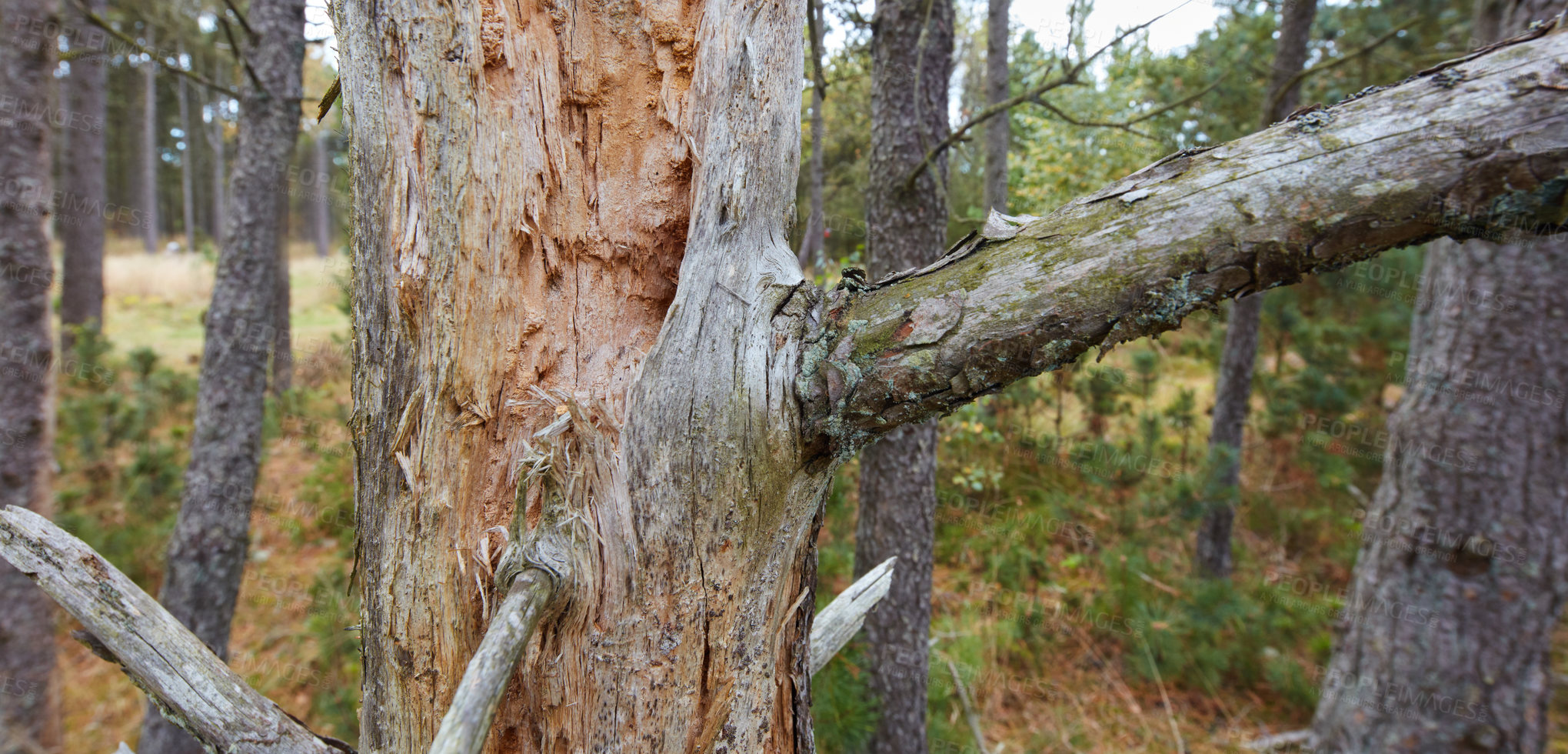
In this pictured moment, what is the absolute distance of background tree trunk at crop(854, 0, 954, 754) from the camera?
364cm

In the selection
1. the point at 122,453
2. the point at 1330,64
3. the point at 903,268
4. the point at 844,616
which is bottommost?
the point at 122,453

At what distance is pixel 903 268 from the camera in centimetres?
376

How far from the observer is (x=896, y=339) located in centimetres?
117

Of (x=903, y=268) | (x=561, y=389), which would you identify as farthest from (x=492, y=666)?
(x=903, y=268)

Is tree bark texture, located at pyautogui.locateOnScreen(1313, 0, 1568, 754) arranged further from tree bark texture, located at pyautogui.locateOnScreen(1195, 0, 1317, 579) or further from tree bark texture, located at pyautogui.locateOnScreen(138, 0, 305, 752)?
tree bark texture, located at pyautogui.locateOnScreen(138, 0, 305, 752)

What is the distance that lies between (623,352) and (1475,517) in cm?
460

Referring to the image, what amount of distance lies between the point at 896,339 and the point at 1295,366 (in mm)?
10658

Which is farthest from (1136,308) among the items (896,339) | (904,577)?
(904,577)

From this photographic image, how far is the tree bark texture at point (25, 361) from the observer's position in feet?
12.7

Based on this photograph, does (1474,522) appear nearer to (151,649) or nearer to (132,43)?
(151,649)

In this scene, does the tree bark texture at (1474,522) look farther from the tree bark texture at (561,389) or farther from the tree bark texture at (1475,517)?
the tree bark texture at (561,389)

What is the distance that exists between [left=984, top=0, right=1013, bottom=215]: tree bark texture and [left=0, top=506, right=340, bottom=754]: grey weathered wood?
765 centimetres

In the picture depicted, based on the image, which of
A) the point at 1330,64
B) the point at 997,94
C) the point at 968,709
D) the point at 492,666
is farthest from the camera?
the point at 997,94

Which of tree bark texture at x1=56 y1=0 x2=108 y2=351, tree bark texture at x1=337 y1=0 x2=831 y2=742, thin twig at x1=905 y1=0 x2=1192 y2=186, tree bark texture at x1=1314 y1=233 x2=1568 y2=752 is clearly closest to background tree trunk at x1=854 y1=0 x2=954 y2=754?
thin twig at x1=905 y1=0 x2=1192 y2=186
